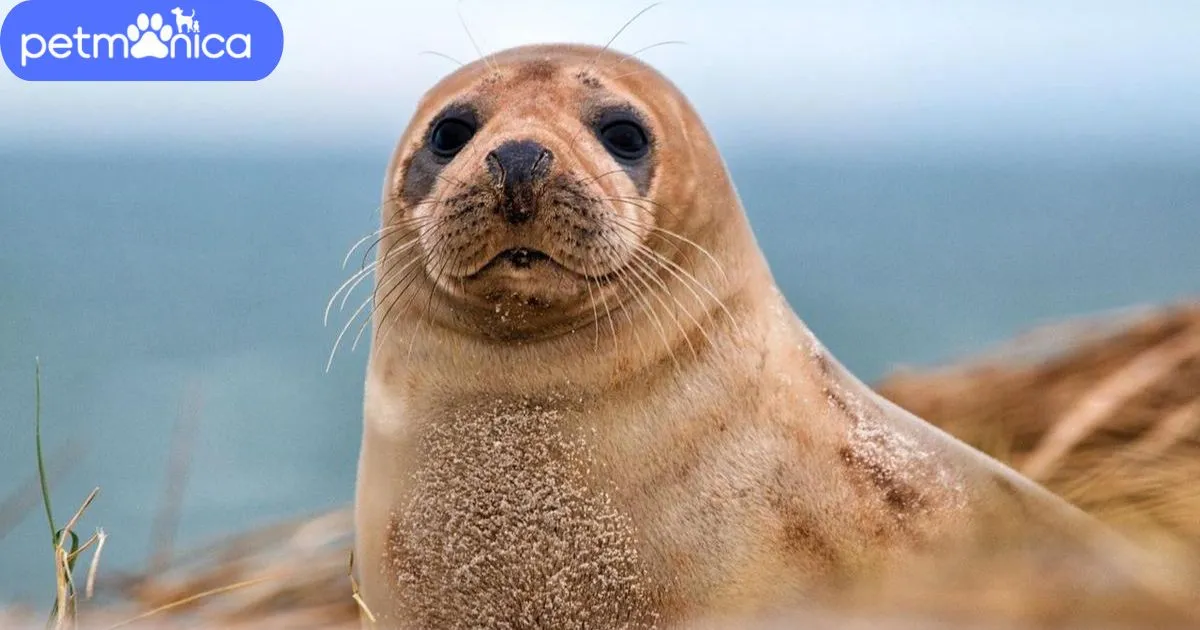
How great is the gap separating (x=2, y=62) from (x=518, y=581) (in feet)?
4.07

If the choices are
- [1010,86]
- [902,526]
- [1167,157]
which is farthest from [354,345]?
[1167,157]

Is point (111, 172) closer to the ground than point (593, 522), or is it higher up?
higher up

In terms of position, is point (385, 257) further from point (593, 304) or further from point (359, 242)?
point (593, 304)

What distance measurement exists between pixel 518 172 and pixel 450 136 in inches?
10.4

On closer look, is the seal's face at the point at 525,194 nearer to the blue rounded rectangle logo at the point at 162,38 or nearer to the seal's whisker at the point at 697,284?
the seal's whisker at the point at 697,284

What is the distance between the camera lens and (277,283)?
2244mm

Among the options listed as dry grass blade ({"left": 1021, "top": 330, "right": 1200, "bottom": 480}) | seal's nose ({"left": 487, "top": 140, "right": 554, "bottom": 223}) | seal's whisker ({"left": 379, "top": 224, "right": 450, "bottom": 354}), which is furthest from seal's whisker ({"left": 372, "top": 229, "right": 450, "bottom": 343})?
dry grass blade ({"left": 1021, "top": 330, "right": 1200, "bottom": 480})

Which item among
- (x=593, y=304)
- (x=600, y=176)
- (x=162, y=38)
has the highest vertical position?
(x=162, y=38)

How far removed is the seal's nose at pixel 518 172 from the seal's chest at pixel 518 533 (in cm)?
34

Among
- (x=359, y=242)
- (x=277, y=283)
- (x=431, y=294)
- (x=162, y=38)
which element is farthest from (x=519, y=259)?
(x=162, y=38)

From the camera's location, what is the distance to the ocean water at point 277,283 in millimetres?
2176

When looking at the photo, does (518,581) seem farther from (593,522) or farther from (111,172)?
(111,172)

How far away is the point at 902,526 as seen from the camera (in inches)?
77.1

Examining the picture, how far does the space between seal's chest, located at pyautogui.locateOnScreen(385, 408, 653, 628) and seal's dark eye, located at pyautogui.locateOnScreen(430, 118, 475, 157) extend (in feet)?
1.28
